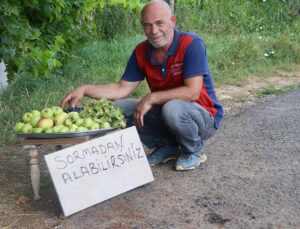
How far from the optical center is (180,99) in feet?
12.6

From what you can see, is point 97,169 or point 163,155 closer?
point 97,169

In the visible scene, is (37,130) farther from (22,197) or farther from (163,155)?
(163,155)

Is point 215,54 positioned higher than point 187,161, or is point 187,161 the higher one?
point 187,161

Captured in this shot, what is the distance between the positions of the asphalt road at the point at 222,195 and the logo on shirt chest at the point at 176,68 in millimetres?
895

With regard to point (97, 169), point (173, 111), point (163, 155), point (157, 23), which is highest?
point (157, 23)

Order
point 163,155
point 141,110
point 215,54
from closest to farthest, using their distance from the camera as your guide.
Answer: point 141,110 → point 163,155 → point 215,54

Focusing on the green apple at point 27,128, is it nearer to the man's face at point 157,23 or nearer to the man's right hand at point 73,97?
the man's right hand at point 73,97

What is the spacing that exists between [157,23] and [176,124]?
88 cm

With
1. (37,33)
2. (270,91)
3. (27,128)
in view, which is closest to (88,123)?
(27,128)

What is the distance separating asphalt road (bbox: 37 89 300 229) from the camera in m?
3.12

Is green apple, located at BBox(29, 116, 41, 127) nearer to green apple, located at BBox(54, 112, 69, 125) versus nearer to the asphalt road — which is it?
green apple, located at BBox(54, 112, 69, 125)

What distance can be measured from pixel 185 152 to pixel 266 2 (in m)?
9.46

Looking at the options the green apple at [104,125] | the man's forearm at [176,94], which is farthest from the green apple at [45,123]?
the man's forearm at [176,94]

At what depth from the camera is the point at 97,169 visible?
10.9 feet
